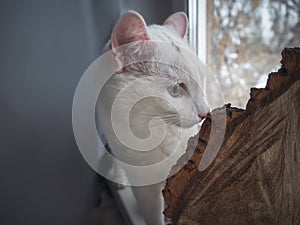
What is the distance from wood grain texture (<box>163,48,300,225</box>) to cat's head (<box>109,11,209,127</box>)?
22 cm

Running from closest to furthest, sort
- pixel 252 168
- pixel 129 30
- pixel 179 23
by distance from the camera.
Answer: pixel 252 168 → pixel 129 30 → pixel 179 23

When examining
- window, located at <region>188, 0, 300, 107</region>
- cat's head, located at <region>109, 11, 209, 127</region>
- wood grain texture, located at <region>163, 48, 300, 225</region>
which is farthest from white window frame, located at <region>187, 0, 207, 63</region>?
wood grain texture, located at <region>163, 48, 300, 225</region>

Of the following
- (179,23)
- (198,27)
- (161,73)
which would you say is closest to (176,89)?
(161,73)

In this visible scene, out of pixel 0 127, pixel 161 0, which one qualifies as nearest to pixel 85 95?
pixel 0 127

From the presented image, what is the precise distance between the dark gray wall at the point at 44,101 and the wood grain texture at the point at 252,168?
0.93 ft

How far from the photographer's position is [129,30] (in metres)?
0.59

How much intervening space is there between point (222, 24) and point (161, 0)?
6.4 inches

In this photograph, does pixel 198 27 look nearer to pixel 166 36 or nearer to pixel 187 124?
pixel 166 36

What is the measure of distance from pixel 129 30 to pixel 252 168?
1.08ft

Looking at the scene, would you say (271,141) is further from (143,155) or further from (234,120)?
(143,155)

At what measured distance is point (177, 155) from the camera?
25.7 inches

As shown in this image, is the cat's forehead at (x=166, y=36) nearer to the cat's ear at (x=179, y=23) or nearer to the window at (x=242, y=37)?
the cat's ear at (x=179, y=23)

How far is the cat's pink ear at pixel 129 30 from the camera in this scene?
0.57 m

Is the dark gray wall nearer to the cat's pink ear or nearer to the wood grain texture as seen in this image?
the cat's pink ear
